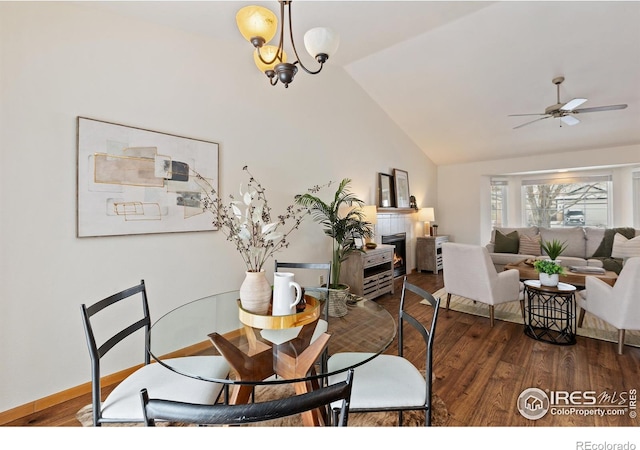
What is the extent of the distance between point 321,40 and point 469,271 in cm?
282

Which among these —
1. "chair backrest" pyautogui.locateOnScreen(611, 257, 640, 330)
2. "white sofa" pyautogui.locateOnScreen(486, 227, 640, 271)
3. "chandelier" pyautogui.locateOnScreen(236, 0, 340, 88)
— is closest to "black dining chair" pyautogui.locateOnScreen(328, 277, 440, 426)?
"chandelier" pyautogui.locateOnScreen(236, 0, 340, 88)

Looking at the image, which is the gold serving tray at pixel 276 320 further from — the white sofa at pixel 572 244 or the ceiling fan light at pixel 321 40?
the white sofa at pixel 572 244

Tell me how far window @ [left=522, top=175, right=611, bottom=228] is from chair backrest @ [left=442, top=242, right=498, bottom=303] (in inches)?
169

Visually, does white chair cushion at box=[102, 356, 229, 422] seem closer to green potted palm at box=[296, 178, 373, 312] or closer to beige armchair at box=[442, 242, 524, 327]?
green potted palm at box=[296, 178, 373, 312]

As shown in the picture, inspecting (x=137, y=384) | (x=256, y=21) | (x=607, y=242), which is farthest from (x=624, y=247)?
(x=137, y=384)

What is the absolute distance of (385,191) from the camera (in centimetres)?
503

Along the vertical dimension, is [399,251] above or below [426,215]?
below

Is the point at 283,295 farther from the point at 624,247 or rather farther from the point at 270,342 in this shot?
the point at 624,247

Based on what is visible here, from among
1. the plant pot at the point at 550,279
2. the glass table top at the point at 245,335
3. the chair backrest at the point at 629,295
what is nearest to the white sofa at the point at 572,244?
the plant pot at the point at 550,279

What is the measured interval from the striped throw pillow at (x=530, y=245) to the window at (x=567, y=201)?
1282 mm

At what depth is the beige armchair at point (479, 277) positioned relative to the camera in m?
3.09

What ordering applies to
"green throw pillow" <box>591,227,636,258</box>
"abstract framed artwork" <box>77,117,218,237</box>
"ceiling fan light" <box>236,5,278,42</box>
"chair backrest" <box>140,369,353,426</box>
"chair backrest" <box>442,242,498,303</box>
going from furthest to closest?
"green throw pillow" <box>591,227,636,258</box>
"chair backrest" <box>442,242,498,303</box>
"abstract framed artwork" <box>77,117,218,237</box>
"ceiling fan light" <box>236,5,278,42</box>
"chair backrest" <box>140,369,353,426</box>

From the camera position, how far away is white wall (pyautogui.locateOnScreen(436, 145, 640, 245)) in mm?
5140
